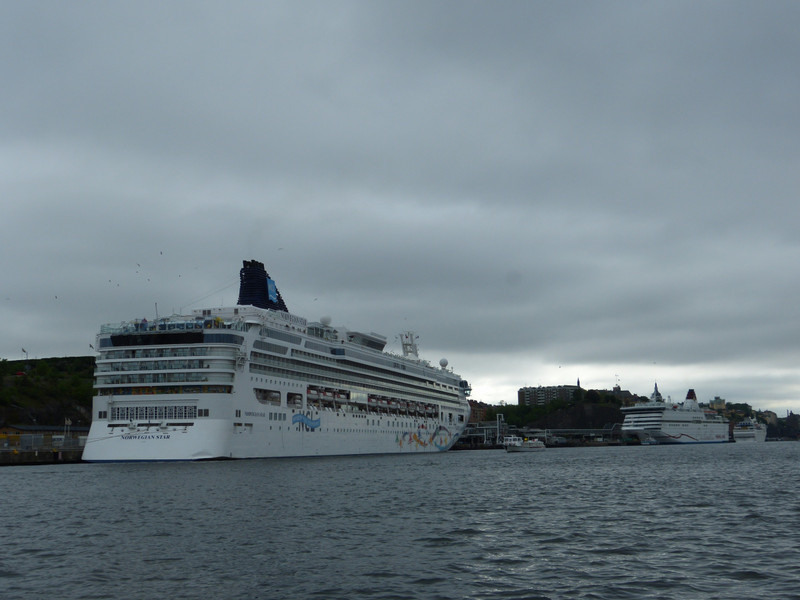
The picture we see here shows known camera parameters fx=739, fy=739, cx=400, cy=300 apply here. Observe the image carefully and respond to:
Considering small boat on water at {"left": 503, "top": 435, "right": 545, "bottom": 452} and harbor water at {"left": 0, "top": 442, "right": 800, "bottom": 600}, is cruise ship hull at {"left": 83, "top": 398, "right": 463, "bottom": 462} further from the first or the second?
small boat on water at {"left": 503, "top": 435, "right": 545, "bottom": 452}

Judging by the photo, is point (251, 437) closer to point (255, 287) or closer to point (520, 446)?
point (255, 287)

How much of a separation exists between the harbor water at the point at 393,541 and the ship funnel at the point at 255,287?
146 ft

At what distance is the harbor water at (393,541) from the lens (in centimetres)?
2102

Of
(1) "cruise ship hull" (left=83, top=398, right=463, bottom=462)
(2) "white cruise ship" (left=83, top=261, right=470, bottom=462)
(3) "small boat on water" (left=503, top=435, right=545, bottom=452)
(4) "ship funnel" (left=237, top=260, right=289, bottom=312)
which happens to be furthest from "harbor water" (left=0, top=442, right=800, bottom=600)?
(3) "small boat on water" (left=503, top=435, right=545, bottom=452)

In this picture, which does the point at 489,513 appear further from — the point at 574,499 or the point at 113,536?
the point at 113,536

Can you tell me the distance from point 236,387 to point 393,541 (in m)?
51.8

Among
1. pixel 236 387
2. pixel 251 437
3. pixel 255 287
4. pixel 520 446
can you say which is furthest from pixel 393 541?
pixel 520 446

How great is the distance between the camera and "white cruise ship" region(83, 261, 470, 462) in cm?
7444

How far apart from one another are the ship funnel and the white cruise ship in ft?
0.43

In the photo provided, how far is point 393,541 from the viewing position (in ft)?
93.7

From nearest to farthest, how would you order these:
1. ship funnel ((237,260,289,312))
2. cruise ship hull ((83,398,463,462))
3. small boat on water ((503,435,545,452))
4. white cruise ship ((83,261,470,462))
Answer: cruise ship hull ((83,398,463,462)) → white cruise ship ((83,261,470,462)) → ship funnel ((237,260,289,312)) → small boat on water ((503,435,545,452))

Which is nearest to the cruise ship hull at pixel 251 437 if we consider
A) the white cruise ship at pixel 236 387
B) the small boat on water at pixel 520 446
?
the white cruise ship at pixel 236 387

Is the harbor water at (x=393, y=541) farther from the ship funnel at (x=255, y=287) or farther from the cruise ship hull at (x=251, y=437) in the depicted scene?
the ship funnel at (x=255, y=287)

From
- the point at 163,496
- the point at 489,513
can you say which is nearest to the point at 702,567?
the point at 489,513
